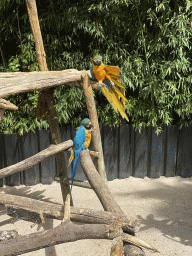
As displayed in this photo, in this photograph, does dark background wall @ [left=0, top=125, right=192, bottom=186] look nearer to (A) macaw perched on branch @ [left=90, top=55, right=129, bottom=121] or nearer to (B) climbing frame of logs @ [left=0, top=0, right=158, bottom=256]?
(B) climbing frame of logs @ [left=0, top=0, right=158, bottom=256]

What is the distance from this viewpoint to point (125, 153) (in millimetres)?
3568

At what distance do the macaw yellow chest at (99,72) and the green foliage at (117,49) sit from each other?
4.69ft

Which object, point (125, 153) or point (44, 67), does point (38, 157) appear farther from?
point (125, 153)

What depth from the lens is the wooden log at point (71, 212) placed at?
44.1 inches

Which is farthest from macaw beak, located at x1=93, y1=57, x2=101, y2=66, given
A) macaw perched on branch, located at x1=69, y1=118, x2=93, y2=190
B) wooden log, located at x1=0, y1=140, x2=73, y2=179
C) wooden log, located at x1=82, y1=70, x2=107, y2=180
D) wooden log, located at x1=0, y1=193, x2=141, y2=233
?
wooden log, located at x1=0, y1=193, x2=141, y2=233

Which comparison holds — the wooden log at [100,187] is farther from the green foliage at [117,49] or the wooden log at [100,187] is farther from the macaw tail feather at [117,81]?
the green foliage at [117,49]

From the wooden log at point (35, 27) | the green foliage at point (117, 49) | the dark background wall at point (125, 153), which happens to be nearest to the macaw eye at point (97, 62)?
the wooden log at point (35, 27)

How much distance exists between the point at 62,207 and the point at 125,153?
2.15m

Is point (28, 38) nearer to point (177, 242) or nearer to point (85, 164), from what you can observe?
point (85, 164)

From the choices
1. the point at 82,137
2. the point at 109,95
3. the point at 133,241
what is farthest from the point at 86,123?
the point at 133,241

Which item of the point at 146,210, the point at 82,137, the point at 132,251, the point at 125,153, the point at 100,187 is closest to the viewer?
the point at 132,251

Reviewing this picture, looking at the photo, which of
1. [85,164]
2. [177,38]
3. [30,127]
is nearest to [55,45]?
[30,127]

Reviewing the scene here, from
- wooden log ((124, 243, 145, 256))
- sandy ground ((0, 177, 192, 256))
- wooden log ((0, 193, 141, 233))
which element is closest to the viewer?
wooden log ((124, 243, 145, 256))

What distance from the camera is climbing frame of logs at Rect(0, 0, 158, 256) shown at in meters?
1.08
